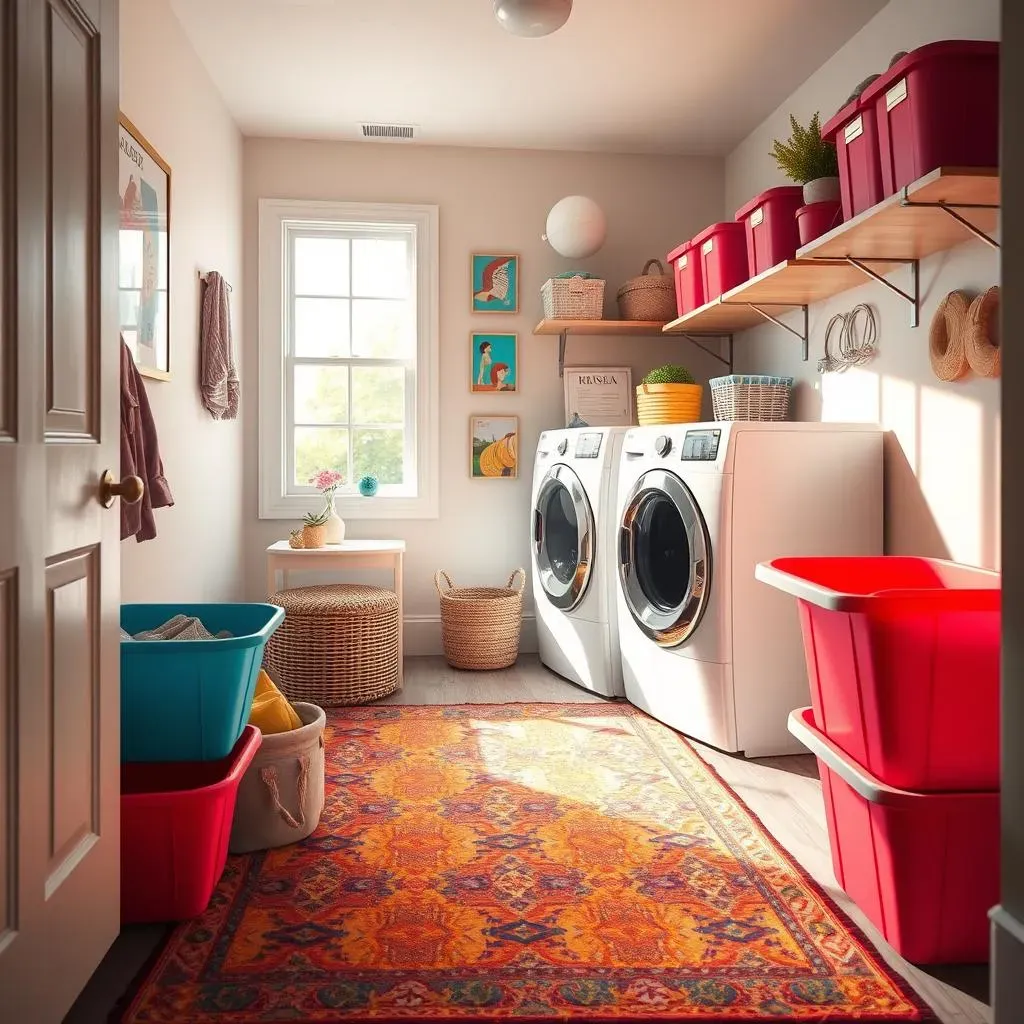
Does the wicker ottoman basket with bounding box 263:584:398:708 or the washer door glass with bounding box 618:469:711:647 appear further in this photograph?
the wicker ottoman basket with bounding box 263:584:398:708

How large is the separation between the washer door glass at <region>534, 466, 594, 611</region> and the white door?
206 cm

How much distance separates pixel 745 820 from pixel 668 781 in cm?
31

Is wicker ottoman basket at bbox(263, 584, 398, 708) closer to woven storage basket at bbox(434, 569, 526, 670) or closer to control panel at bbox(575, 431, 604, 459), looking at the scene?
woven storage basket at bbox(434, 569, 526, 670)

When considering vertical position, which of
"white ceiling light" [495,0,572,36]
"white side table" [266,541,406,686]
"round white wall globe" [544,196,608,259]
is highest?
"white ceiling light" [495,0,572,36]

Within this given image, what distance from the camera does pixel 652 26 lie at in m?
2.95

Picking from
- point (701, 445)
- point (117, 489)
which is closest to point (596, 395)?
point (701, 445)

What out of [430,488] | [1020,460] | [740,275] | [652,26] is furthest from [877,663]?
[430,488]

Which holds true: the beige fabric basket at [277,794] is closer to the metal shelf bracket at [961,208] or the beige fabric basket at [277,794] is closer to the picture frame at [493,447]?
the metal shelf bracket at [961,208]

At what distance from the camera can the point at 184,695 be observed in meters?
1.66

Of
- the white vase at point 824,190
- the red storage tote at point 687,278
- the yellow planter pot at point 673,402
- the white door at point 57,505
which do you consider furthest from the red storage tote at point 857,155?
the white door at point 57,505

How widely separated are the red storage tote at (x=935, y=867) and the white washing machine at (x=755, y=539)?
1.08m

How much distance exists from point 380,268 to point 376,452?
33.5 inches

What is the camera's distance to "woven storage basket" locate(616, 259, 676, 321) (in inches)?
153

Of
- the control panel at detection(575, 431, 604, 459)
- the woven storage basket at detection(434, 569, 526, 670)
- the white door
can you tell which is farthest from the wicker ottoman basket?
the white door
